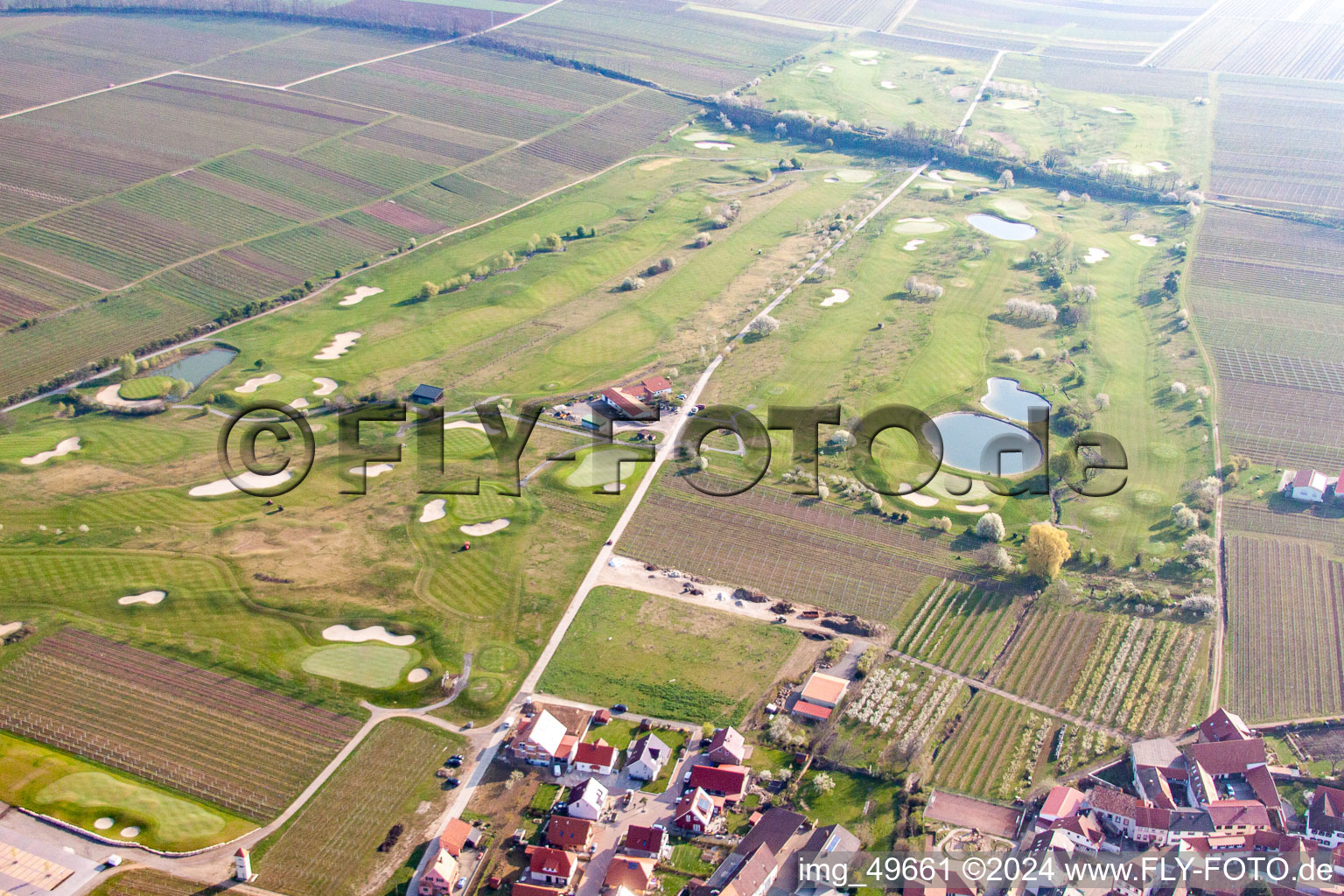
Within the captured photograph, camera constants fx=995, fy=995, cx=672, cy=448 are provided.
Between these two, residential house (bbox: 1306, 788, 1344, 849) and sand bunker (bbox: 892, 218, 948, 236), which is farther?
sand bunker (bbox: 892, 218, 948, 236)

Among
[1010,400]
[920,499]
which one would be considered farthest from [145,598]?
[1010,400]

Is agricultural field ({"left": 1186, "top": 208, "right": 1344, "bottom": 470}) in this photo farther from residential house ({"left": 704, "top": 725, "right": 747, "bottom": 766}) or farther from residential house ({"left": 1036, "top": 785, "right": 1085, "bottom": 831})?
residential house ({"left": 704, "top": 725, "right": 747, "bottom": 766})

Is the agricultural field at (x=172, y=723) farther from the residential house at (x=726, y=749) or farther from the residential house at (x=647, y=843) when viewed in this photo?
the residential house at (x=726, y=749)

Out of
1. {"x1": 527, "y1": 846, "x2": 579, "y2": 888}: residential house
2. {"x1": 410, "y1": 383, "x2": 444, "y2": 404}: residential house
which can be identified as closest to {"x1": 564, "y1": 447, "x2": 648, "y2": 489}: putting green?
{"x1": 410, "y1": 383, "x2": 444, "y2": 404}: residential house

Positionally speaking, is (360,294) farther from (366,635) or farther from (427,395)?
(366,635)

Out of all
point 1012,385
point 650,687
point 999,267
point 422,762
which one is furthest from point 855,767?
point 999,267

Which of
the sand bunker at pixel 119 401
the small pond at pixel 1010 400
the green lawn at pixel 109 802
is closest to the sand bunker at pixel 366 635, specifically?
the green lawn at pixel 109 802
